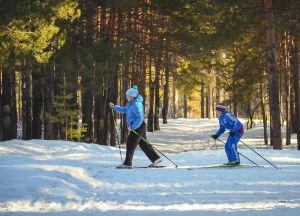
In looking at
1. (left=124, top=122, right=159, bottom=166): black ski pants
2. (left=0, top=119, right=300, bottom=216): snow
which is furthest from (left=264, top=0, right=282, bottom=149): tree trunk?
(left=124, top=122, right=159, bottom=166): black ski pants

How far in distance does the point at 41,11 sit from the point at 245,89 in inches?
628

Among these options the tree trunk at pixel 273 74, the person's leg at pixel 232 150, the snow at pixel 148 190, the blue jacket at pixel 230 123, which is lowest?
the snow at pixel 148 190

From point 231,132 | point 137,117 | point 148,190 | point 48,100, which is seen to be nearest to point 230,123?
point 231,132

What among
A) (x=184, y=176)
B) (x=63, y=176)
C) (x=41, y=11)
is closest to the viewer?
(x=63, y=176)

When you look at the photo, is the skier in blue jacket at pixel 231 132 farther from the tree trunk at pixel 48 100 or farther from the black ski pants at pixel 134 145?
the tree trunk at pixel 48 100

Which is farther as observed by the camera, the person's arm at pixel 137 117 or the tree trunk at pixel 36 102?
the tree trunk at pixel 36 102

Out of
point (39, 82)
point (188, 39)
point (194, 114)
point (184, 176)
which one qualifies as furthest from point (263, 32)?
point (194, 114)

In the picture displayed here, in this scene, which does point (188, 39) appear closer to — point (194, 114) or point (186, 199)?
point (186, 199)

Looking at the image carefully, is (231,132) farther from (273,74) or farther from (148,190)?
(273,74)

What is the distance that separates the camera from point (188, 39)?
2408 centimetres

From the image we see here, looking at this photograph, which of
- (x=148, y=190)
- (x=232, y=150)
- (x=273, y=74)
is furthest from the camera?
(x=273, y=74)

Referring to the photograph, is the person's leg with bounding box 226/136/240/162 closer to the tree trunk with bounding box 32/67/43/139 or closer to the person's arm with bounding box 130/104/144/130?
the person's arm with bounding box 130/104/144/130

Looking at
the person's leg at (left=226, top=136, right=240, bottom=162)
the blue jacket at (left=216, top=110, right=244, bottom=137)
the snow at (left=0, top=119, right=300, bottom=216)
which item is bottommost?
→ the snow at (left=0, top=119, right=300, bottom=216)

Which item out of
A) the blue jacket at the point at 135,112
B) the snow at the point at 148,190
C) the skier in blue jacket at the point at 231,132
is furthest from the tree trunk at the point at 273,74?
the blue jacket at the point at 135,112
